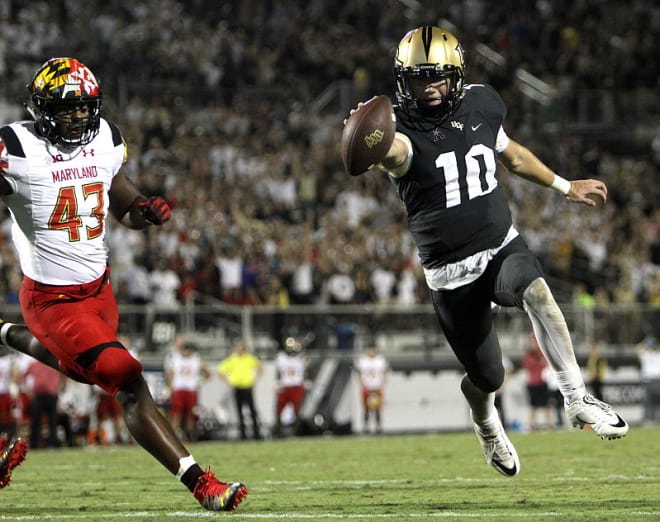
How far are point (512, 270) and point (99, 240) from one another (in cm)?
205

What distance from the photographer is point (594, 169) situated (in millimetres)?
24188

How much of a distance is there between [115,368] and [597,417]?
2214 mm

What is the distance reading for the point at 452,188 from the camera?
6.06 meters

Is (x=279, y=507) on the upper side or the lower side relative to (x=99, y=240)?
lower

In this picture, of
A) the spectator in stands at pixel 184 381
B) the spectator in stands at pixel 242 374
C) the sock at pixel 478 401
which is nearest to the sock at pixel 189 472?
the sock at pixel 478 401

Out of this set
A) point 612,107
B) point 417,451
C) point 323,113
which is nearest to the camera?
point 417,451

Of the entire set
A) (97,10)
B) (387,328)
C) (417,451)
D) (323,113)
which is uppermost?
(97,10)

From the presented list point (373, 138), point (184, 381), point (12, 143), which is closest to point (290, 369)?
point (184, 381)

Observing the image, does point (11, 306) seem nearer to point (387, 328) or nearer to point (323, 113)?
point (387, 328)

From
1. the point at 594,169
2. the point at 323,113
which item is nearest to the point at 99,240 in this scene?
the point at 323,113

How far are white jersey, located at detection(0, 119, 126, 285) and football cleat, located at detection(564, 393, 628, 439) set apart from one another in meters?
2.41

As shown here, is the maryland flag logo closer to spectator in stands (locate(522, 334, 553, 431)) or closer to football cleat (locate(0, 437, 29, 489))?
football cleat (locate(0, 437, 29, 489))

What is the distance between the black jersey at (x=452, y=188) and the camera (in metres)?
6.03

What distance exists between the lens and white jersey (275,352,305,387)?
Result: 17.8 m
